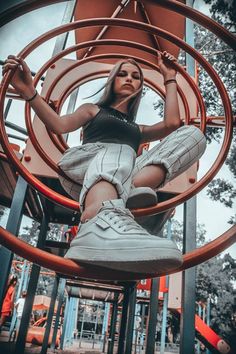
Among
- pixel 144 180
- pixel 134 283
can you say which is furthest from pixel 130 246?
pixel 134 283

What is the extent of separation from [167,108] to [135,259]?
2.71 ft

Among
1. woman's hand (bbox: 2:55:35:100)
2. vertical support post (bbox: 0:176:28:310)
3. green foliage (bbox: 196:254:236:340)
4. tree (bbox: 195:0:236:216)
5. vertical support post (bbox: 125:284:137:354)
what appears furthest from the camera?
green foliage (bbox: 196:254:236:340)

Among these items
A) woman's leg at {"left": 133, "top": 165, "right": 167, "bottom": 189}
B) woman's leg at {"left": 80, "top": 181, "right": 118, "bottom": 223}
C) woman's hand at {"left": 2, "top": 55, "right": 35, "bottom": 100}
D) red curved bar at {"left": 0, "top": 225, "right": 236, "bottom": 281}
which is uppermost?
woman's hand at {"left": 2, "top": 55, "right": 35, "bottom": 100}

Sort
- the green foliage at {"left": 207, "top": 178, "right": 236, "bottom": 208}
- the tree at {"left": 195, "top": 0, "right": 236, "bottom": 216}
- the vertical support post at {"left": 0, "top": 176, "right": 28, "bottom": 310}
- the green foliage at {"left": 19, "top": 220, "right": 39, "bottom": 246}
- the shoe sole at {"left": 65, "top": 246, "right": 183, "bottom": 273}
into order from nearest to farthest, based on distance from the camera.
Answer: the shoe sole at {"left": 65, "top": 246, "right": 183, "bottom": 273} → the vertical support post at {"left": 0, "top": 176, "right": 28, "bottom": 310} → the tree at {"left": 195, "top": 0, "right": 236, "bottom": 216} → the green foliage at {"left": 207, "top": 178, "right": 236, "bottom": 208} → the green foliage at {"left": 19, "top": 220, "right": 39, "bottom": 246}

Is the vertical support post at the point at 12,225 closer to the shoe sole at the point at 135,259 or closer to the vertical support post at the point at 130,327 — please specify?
the shoe sole at the point at 135,259

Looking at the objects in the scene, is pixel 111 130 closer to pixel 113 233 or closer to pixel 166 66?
pixel 166 66

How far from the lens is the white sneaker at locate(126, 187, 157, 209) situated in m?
1.11

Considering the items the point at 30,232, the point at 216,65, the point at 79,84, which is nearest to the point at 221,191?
the point at 216,65

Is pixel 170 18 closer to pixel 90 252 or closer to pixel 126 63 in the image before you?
pixel 126 63

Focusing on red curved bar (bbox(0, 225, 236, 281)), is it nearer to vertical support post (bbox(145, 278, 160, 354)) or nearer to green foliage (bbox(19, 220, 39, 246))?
vertical support post (bbox(145, 278, 160, 354))

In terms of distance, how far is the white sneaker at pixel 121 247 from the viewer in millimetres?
769

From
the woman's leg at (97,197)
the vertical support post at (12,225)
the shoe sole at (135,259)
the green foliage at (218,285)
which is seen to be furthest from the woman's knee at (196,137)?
the green foliage at (218,285)

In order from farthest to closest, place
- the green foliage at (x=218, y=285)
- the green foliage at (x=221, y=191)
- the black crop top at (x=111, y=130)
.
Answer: the green foliage at (x=218, y=285)
the green foliage at (x=221, y=191)
the black crop top at (x=111, y=130)

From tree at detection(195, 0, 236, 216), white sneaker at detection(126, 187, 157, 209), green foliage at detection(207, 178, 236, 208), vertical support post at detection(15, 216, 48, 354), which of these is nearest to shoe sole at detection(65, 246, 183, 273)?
white sneaker at detection(126, 187, 157, 209)
